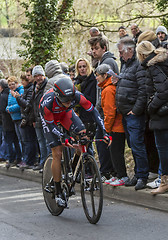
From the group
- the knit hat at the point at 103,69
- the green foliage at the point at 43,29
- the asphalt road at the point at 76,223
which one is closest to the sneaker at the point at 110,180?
the asphalt road at the point at 76,223

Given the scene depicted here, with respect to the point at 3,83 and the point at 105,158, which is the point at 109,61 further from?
the point at 3,83

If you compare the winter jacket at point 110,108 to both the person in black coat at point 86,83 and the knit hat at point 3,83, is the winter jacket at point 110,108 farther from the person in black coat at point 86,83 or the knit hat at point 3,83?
the knit hat at point 3,83

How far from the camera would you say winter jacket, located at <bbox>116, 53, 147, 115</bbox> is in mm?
7621

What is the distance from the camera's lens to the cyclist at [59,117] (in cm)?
648

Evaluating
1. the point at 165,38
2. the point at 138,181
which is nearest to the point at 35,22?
the point at 165,38

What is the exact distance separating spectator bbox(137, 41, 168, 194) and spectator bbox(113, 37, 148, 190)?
49cm

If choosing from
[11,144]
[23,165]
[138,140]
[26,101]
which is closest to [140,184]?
[138,140]

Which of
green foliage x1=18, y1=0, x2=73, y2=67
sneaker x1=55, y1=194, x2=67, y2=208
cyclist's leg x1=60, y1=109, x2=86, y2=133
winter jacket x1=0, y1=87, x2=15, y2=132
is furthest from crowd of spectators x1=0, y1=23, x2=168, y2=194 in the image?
green foliage x1=18, y1=0, x2=73, y2=67

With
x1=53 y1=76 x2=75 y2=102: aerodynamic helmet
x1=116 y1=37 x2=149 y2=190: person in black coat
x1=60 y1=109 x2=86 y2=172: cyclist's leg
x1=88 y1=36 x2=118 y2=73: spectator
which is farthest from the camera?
x1=88 y1=36 x2=118 y2=73: spectator

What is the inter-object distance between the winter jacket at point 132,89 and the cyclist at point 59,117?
3.04 ft

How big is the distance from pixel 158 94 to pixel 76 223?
2.22 metres

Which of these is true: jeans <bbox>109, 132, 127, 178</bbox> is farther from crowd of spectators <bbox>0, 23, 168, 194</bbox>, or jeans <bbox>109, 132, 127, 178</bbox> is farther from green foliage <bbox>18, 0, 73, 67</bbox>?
green foliage <bbox>18, 0, 73, 67</bbox>

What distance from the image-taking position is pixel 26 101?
11.0 meters

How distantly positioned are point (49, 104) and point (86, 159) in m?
0.96
